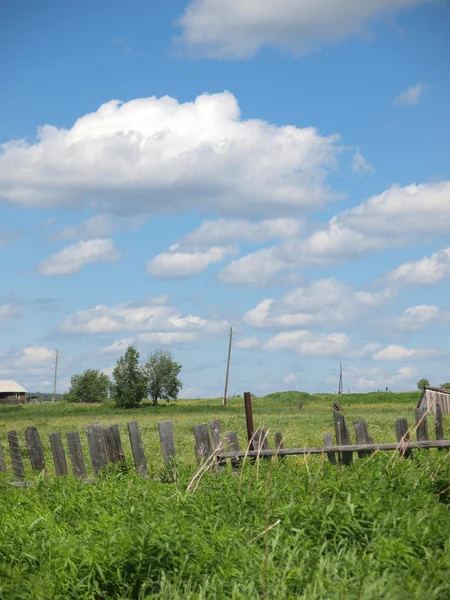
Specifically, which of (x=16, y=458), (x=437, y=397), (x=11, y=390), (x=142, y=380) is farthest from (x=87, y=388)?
(x=16, y=458)

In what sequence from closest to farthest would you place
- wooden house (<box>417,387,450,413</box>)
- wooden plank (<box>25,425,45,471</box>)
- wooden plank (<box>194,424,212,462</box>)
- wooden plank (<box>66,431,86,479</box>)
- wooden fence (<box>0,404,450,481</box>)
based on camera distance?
wooden fence (<box>0,404,450,481</box>)
wooden plank (<box>194,424,212,462</box>)
wooden plank (<box>66,431,86,479</box>)
wooden plank (<box>25,425,45,471</box>)
wooden house (<box>417,387,450,413</box>)

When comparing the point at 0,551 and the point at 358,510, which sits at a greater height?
the point at 358,510

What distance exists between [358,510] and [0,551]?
10.1 ft

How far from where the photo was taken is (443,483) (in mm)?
6691

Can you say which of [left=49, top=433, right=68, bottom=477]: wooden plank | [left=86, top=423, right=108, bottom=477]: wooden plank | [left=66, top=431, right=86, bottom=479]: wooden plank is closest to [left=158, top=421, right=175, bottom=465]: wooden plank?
[left=86, top=423, right=108, bottom=477]: wooden plank

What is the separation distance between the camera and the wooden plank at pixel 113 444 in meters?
9.66

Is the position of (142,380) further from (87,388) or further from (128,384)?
(87,388)

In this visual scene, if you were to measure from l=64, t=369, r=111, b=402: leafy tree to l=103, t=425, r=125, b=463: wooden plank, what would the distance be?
303ft

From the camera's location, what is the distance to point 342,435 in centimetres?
975

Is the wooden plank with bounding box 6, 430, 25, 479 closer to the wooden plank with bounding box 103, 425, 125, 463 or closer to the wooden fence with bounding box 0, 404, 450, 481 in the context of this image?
the wooden fence with bounding box 0, 404, 450, 481

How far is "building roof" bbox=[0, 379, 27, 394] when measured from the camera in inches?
3784

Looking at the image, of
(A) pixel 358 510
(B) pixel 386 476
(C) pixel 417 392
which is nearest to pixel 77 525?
(A) pixel 358 510

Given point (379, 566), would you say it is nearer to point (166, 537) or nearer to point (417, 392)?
point (166, 537)

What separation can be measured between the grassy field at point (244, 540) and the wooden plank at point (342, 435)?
148cm
